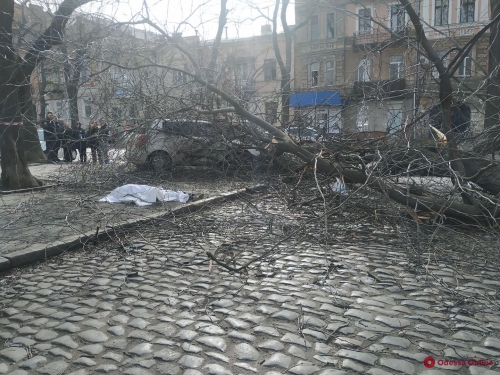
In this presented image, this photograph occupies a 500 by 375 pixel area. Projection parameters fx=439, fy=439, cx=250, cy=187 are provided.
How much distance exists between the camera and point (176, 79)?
891cm

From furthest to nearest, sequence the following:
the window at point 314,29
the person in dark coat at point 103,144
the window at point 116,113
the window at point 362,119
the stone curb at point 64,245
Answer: the window at point 314,29
the window at point 116,113
the person in dark coat at point 103,144
the window at point 362,119
the stone curb at point 64,245

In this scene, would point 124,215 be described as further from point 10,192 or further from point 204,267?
point 10,192

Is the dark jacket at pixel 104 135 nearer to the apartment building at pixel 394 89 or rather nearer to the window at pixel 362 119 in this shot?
the apartment building at pixel 394 89

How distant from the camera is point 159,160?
9.88m

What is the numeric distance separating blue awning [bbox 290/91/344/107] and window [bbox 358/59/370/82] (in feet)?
1.87

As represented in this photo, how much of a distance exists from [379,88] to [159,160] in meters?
5.02

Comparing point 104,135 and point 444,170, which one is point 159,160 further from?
point 444,170

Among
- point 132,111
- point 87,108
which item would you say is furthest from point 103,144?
point 87,108

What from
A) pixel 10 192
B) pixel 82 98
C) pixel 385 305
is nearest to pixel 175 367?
pixel 385 305

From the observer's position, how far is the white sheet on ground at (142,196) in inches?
297

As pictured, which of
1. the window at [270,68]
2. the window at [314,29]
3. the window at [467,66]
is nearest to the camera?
the window at [467,66]

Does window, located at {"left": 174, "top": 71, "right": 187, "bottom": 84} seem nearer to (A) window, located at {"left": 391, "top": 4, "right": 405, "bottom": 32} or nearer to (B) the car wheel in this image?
(B) the car wheel

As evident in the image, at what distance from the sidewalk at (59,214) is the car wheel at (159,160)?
0.55 metres

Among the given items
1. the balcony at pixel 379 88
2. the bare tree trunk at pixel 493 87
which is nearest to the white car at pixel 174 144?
the balcony at pixel 379 88
